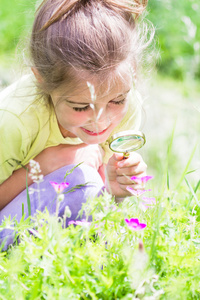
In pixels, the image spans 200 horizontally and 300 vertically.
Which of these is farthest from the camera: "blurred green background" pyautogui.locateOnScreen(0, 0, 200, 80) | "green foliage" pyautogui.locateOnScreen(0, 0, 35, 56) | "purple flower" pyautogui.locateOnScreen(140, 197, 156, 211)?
"blurred green background" pyautogui.locateOnScreen(0, 0, 200, 80)

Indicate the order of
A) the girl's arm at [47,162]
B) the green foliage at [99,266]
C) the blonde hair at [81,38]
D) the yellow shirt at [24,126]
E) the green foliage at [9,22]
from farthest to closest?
1. the green foliage at [9,22]
2. the girl's arm at [47,162]
3. the yellow shirt at [24,126]
4. the blonde hair at [81,38]
5. the green foliage at [99,266]

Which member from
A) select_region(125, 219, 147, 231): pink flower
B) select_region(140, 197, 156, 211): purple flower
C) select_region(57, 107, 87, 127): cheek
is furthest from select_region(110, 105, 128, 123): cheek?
select_region(125, 219, 147, 231): pink flower

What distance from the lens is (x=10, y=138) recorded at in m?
1.93

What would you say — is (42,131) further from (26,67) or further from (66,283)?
(66,283)

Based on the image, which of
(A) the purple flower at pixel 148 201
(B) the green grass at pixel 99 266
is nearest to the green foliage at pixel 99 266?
(B) the green grass at pixel 99 266

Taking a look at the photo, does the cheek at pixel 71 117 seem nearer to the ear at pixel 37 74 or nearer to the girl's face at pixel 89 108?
the girl's face at pixel 89 108

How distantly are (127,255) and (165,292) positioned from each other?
0.52ft

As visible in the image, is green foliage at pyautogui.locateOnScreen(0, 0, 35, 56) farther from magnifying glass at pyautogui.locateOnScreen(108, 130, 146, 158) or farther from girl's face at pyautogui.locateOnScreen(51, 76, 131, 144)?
magnifying glass at pyautogui.locateOnScreen(108, 130, 146, 158)

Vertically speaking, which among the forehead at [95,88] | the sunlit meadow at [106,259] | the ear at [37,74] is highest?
the ear at [37,74]

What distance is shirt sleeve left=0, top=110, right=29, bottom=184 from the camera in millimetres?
1925

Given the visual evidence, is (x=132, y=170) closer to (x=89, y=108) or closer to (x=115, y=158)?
(x=115, y=158)

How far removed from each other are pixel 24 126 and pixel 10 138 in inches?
3.1

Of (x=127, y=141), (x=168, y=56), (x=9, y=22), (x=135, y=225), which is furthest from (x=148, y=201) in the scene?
(x=9, y=22)

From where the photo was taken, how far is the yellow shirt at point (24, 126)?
1939 millimetres
